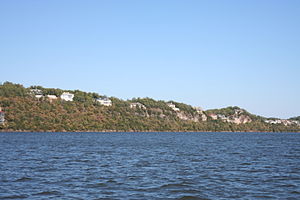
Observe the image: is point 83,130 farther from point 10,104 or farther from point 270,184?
point 270,184

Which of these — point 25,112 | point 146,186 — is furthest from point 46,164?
point 25,112

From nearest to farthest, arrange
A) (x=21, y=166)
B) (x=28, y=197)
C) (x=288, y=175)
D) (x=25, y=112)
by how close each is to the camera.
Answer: (x=28, y=197)
(x=288, y=175)
(x=21, y=166)
(x=25, y=112)

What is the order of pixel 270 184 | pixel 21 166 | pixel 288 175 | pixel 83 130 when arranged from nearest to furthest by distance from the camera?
1. pixel 270 184
2. pixel 288 175
3. pixel 21 166
4. pixel 83 130

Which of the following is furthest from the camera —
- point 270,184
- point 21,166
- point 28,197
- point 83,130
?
point 83,130

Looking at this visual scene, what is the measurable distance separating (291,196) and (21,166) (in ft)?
85.6

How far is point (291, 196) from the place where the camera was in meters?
24.8

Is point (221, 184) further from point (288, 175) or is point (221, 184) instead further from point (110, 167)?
point (110, 167)

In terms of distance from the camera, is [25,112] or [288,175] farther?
[25,112]

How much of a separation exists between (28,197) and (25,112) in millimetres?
163463

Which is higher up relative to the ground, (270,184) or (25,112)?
(25,112)

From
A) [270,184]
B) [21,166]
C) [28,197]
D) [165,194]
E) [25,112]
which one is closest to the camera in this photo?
[28,197]

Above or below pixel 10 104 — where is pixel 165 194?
below

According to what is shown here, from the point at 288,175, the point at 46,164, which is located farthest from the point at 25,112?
the point at 288,175

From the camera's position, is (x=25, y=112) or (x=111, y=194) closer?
(x=111, y=194)
